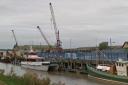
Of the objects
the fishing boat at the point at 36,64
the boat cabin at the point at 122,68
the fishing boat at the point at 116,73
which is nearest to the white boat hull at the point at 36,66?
the fishing boat at the point at 36,64

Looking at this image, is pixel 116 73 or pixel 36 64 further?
pixel 36 64

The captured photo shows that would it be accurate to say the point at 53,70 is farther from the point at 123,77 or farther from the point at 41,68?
the point at 123,77

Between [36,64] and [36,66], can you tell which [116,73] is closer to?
[36,66]

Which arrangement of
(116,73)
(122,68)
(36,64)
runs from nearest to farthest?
(122,68), (116,73), (36,64)

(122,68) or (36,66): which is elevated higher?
(36,66)

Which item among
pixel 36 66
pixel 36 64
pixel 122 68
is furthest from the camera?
pixel 36 64

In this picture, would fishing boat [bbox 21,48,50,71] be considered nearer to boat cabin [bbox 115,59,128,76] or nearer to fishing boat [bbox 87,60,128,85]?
fishing boat [bbox 87,60,128,85]

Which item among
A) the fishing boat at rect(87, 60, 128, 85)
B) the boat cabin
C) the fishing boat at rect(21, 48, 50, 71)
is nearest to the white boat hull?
the fishing boat at rect(21, 48, 50, 71)

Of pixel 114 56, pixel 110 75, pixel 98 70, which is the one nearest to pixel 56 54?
pixel 114 56

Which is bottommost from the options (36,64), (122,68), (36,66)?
(122,68)

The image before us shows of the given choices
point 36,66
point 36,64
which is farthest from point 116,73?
point 36,64

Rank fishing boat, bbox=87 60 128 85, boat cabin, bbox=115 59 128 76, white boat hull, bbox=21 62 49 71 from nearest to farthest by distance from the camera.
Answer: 1. fishing boat, bbox=87 60 128 85
2. boat cabin, bbox=115 59 128 76
3. white boat hull, bbox=21 62 49 71

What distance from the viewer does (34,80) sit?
28.3 meters

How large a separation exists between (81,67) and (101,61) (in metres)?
6.75
